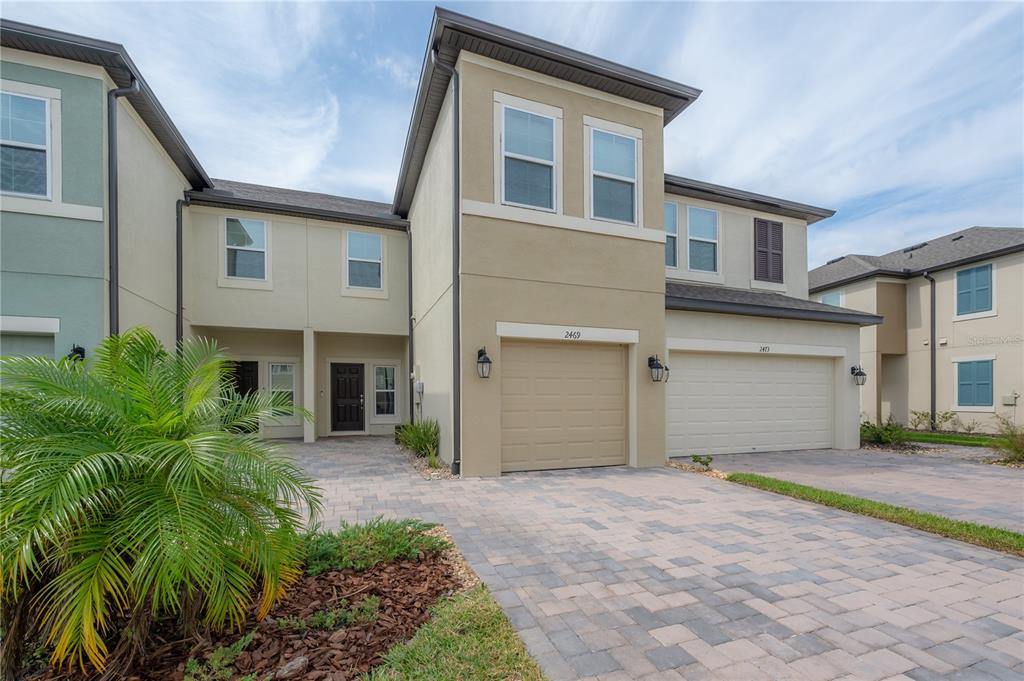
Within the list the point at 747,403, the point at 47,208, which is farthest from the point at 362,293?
the point at 747,403

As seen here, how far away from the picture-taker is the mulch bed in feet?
7.77

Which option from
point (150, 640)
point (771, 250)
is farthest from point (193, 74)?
point (771, 250)

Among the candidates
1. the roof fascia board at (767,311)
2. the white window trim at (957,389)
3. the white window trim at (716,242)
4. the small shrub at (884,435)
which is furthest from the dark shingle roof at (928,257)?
the white window trim at (716,242)

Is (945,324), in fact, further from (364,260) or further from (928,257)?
(364,260)

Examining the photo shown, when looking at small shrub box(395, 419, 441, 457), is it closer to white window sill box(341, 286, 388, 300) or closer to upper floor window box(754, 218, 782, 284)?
white window sill box(341, 286, 388, 300)

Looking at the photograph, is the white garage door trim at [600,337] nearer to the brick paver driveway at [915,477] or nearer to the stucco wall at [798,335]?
the stucco wall at [798,335]

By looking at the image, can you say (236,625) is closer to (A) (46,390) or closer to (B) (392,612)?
(B) (392,612)

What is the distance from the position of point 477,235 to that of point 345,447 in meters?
6.27

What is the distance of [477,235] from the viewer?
23.4 ft

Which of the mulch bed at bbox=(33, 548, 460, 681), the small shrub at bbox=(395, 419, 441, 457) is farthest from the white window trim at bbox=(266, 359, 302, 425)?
the mulch bed at bbox=(33, 548, 460, 681)

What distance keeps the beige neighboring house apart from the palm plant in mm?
18926

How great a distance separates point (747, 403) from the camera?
9609mm

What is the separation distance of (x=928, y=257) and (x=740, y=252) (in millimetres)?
9773

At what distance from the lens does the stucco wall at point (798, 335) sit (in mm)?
9023
